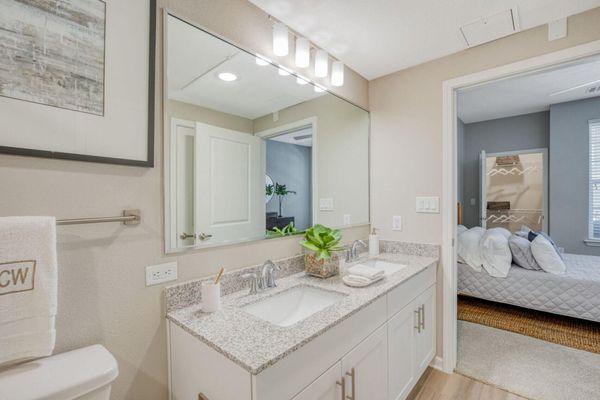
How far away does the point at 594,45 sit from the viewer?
1547 mm

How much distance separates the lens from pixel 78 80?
943mm

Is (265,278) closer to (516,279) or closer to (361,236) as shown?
(361,236)

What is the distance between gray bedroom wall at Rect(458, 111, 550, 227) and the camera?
458 centimetres

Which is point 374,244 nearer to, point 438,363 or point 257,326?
point 438,363

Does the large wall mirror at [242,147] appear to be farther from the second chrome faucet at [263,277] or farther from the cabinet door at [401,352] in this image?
the cabinet door at [401,352]

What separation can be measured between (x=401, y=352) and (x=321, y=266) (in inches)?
25.8

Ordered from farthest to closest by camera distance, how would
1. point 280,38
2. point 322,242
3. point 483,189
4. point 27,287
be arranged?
point 483,189 → point 322,242 → point 280,38 → point 27,287

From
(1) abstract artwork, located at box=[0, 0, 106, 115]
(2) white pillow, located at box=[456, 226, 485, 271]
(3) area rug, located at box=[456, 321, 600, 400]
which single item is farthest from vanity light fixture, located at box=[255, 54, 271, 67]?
(2) white pillow, located at box=[456, 226, 485, 271]

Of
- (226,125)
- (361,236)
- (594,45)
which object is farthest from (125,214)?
(594,45)

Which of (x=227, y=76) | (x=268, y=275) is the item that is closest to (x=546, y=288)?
(x=268, y=275)

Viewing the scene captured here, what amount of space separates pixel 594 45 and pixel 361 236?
1.78m

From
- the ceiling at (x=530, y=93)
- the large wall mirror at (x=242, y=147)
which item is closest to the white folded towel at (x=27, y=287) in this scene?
the large wall mirror at (x=242, y=147)

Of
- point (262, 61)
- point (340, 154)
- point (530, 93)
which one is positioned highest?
point (530, 93)

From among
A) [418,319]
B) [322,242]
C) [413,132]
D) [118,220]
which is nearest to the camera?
[118,220]
